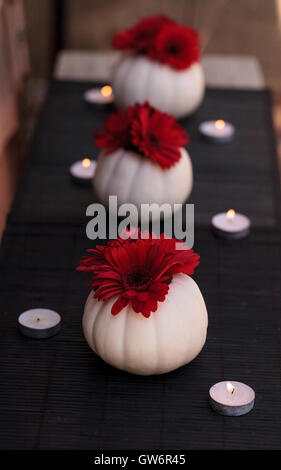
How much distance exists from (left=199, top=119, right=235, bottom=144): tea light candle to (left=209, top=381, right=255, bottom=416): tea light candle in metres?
1.01

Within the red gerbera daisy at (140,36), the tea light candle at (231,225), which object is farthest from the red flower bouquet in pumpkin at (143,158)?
the red gerbera daisy at (140,36)

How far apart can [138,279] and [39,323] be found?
0.74 ft

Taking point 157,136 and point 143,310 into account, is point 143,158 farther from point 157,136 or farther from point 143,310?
point 143,310

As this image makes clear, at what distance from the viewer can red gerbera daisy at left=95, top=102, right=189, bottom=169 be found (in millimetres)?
1556

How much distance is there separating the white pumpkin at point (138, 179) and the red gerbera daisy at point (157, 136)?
0.02 meters

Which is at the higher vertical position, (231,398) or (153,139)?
(153,139)

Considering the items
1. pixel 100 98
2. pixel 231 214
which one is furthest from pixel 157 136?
pixel 100 98

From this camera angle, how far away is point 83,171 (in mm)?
1854

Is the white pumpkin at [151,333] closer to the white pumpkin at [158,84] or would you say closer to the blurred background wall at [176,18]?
the white pumpkin at [158,84]

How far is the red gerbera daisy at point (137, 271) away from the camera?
1.13m

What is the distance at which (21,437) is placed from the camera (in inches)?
42.3

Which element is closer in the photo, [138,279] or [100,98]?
[138,279]

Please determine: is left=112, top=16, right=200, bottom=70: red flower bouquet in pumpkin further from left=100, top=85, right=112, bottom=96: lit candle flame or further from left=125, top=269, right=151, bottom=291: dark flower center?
left=125, top=269, right=151, bottom=291: dark flower center

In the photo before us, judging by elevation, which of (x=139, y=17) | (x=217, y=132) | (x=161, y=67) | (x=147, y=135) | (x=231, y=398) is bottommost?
(x=231, y=398)
